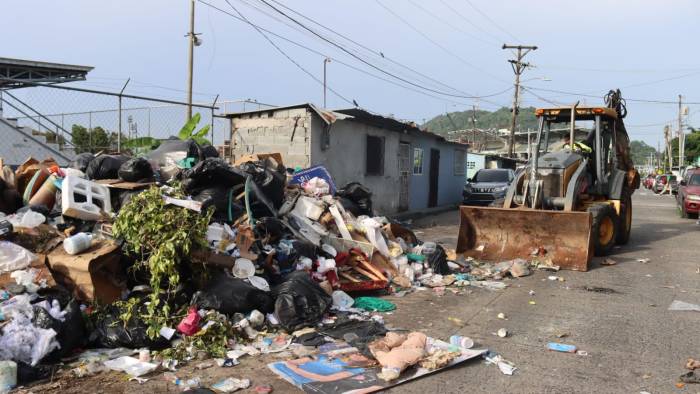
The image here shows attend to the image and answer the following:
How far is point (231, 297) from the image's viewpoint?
5.08 m

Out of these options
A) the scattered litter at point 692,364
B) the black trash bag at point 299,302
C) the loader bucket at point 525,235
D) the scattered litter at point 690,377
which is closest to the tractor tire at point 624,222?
the loader bucket at point 525,235

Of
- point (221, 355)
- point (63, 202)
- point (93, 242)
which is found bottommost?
point (221, 355)

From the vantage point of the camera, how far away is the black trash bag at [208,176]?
256 inches

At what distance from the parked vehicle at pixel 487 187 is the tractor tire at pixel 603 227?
25.3 feet

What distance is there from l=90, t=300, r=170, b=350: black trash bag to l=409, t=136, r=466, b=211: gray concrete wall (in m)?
13.1

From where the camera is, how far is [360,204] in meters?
9.52

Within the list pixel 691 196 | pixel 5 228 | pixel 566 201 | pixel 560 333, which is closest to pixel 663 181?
pixel 691 196

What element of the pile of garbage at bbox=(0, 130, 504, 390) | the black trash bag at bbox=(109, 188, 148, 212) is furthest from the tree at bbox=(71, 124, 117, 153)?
the black trash bag at bbox=(109, 188, 148, 212)

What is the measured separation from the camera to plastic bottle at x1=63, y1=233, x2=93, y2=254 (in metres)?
4.90

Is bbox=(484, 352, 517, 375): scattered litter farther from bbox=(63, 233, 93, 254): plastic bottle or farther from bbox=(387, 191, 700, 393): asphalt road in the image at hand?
bbox=(63, 233, 93, 254): plastic bottle

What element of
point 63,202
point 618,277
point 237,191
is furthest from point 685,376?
point 63,202

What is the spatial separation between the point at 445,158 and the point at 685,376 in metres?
16.6

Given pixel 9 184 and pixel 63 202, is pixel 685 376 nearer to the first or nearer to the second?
pixel 63 202

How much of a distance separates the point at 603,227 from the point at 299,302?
6465 mm
